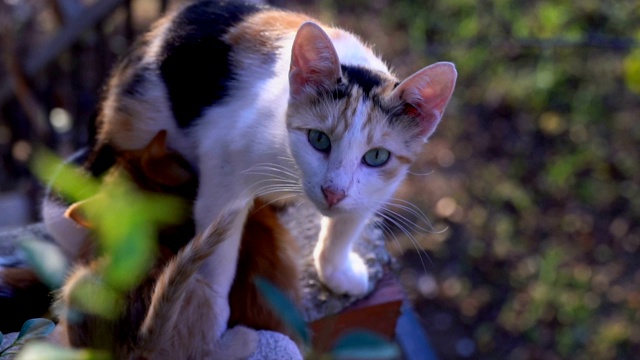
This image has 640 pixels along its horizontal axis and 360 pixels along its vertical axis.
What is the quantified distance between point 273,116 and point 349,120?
228 mm

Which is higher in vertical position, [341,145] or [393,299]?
[341,145]

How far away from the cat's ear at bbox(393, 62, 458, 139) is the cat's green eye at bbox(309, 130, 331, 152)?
0.62 feet

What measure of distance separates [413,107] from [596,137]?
263 centimetres

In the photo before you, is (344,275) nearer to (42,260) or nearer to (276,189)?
(276,189)

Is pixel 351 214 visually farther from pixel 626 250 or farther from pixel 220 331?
pixel 626 250

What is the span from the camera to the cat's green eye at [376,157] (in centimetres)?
178

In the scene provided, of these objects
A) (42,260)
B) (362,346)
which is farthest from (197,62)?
(362,346)

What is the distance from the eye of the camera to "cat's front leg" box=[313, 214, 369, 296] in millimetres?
2002

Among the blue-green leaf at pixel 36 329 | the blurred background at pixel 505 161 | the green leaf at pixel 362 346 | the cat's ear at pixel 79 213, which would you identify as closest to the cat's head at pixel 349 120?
the cat's ear at pixel 79 213

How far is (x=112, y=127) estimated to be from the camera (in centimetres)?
213

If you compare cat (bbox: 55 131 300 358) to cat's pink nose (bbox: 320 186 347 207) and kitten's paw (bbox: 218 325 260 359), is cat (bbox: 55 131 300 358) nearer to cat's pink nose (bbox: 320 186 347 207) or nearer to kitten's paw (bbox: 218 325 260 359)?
kitten's paw (bbox: 218 325 260 359)

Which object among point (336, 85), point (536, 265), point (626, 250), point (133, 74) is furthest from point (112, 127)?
point (626, 250)

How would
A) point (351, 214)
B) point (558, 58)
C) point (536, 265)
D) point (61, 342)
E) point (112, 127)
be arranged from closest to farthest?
1. point (61, 342)
2. point (351, 214)
3. point (112, 127)
4. point (536, 265)
5. point (558, 58)

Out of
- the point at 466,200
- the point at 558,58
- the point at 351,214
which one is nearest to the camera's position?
the point at 351,214
